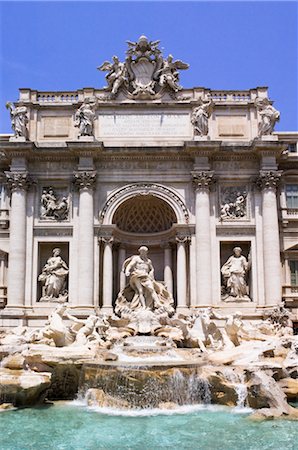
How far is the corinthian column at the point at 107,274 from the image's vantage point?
25.0m

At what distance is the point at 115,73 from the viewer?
88.9 ft

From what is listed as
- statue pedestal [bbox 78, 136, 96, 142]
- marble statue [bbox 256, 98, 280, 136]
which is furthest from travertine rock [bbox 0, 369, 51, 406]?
marble statue [bbox 256, 98, 280, 136]

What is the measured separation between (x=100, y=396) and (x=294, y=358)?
23.6 feet

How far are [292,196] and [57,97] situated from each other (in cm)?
1415

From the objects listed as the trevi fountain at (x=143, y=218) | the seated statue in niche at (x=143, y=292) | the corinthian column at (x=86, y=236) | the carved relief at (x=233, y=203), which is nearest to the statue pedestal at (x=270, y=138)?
the trevi fountain at (x=143, y=218)

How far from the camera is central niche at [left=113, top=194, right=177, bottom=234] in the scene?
26.4 meters

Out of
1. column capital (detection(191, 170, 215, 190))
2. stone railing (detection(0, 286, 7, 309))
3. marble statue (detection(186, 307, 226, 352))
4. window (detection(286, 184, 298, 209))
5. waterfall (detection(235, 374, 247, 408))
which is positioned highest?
column capital (detection(191, 170, 215, 190))

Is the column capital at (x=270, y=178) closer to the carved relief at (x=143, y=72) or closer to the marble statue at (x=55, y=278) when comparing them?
the carved relief at (x=143, y=72)

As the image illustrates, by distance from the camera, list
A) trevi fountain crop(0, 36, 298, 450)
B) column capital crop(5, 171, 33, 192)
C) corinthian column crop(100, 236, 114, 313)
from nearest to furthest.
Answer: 1. trevi fountain crop(0, 36, 298, 450)
2. corinthian column crop(100, 236, 114, 313)
3. column capital crop(5, 171, 33, 192)

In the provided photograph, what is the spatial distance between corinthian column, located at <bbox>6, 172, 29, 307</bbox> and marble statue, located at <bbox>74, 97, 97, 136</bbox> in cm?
375

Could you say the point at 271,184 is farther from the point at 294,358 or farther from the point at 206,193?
the point at 294,358

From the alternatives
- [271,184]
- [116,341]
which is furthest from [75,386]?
[271,184]

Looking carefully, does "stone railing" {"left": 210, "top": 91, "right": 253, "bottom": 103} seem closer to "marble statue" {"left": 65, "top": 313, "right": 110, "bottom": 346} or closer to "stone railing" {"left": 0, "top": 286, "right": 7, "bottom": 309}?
"marble statue" {"left": 65, "top": 313, "right": 110, "bottom": 346}

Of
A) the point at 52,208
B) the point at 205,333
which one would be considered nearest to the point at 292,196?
the point at 205,333
